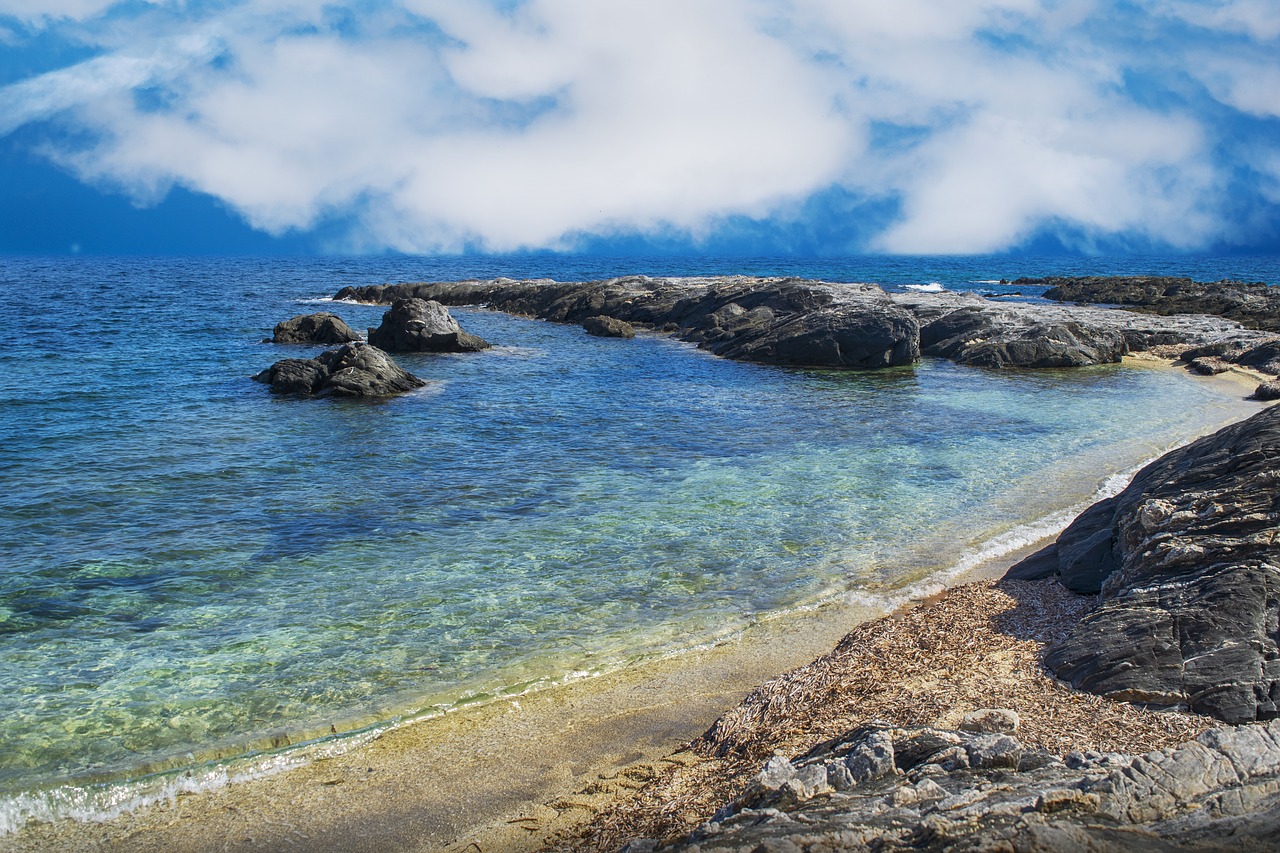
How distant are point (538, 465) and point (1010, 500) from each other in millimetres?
10335

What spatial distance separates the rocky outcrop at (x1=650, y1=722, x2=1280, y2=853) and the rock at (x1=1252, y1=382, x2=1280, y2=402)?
2949 cm

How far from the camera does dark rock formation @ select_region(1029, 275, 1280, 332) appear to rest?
2231 inches

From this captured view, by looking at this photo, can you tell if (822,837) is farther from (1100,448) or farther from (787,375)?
(787,375)

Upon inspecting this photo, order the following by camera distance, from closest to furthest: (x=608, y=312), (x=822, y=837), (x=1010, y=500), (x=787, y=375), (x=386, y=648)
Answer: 1. (x=822, y=837)
2. (x=386, y=648)
3. (x=1010, y=500)
4. (x=787, y=375)
5. (x=608, y=312)

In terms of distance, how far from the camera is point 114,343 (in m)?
42.0

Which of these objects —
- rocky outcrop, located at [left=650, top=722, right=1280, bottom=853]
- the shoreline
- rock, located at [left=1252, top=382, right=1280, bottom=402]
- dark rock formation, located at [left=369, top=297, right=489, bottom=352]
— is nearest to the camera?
rocky outcrop, located at [left=650, top=722, right=1280, bottom=853]


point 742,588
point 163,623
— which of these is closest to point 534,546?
point 742,588

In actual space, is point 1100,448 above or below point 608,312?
below

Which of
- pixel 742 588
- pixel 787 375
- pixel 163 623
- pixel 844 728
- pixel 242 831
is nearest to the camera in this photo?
pixel 242 831

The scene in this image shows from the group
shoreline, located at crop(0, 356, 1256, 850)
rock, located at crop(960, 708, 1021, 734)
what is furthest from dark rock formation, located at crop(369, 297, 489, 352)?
rock, located at crop(960, 708, 1021, 734)

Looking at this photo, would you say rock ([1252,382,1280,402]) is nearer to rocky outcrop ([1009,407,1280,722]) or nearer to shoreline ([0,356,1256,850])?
rocky outcrop ([1009,407,1280,722])

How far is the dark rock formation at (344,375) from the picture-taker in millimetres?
28734

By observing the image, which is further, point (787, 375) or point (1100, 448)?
point (787, 375)

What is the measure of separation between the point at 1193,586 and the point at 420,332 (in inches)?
1458
